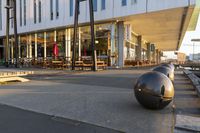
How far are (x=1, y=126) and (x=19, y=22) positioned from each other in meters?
35.0

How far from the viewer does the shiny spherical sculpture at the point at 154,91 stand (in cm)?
630

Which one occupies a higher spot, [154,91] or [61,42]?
[61,42]

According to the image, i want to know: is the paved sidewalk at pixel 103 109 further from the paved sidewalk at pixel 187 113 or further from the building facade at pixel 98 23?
the building facade at pixel 98 23

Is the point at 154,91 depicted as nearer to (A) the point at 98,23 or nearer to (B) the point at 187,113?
(B) the point at 187,113

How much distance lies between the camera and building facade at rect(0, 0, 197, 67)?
82.0ft

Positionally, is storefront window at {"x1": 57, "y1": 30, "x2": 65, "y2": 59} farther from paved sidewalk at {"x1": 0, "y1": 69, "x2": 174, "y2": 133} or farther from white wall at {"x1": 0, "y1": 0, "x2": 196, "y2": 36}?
paved sidewalk at {"x1": 0, "y1": 69, "x2": 174, "y2": 133}

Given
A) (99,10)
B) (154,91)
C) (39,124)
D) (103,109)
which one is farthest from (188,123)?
(99,10)

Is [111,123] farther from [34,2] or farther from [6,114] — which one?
[34,2]

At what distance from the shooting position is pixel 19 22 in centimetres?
3825

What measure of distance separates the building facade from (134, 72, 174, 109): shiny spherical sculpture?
55.8 ft

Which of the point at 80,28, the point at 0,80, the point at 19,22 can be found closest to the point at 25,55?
the point at 19,22

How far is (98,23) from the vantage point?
29.4m

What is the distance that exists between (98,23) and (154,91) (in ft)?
77.8

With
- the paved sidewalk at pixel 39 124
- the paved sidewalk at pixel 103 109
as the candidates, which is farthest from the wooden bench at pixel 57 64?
the paved sidewalk at pixel 39 124
